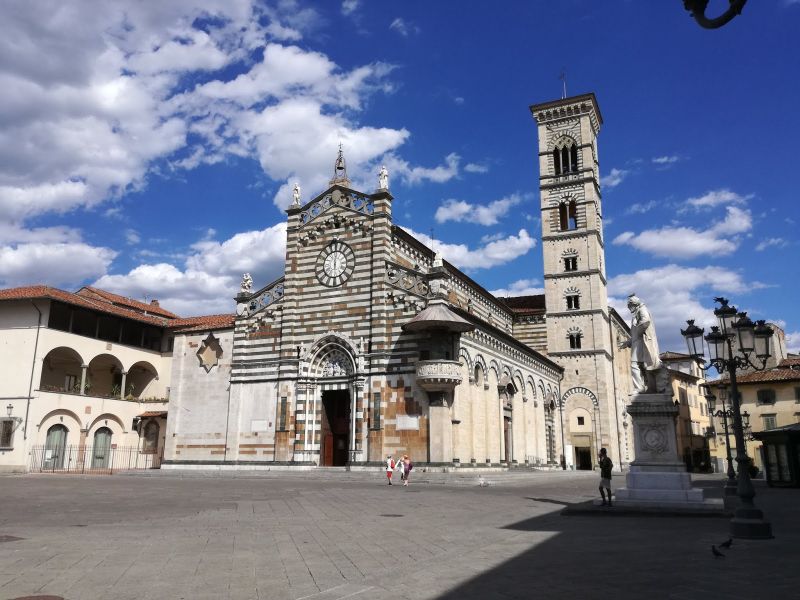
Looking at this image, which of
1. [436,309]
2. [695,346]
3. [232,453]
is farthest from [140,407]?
[695,346]

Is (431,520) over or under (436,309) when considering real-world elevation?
under

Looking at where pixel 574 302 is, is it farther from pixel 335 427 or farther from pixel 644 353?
pixel 644 353

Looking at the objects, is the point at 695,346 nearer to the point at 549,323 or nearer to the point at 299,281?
the point at 299,281

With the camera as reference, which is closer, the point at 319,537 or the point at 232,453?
the point at 319,537

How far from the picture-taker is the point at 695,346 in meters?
13.8

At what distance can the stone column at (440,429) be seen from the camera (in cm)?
2862

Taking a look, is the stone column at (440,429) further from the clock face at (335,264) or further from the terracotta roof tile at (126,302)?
the terracotta roof tile at (126,302)

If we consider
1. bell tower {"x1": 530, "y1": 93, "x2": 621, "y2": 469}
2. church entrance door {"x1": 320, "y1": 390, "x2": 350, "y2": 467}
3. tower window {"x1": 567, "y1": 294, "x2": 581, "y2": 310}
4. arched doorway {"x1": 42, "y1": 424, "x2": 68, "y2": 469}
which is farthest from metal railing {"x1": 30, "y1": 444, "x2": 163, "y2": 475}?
tower window {"x1": 567, "y1": 294, "x2": 581, "y2": 310}

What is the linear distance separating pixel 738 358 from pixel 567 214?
38.8 meters

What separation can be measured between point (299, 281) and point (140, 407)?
15295mm

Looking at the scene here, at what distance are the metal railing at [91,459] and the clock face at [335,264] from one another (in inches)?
616

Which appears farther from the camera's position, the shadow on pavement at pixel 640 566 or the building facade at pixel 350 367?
the building facade at pixel 350 367

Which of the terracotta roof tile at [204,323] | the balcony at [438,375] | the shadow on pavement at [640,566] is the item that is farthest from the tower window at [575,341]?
the shadow on pavement at [640,566]

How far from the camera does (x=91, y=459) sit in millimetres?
38188
